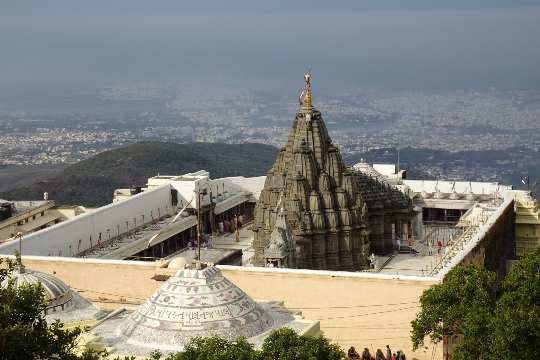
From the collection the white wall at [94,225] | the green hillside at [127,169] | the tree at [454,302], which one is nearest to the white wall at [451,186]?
the white wall at [94,225]

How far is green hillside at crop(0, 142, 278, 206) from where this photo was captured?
123375 mm

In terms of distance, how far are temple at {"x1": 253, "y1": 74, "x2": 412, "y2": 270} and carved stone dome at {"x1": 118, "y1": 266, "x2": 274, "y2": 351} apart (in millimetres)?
19300

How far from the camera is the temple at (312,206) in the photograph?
5294 cm

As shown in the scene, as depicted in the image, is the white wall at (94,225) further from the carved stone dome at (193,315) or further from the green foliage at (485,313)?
the green foliage at (485,313)

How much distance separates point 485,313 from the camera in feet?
114

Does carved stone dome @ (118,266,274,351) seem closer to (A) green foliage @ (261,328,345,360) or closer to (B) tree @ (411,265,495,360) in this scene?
(A) green foliage @ (261,328,345,360)

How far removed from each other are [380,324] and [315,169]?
12582mm

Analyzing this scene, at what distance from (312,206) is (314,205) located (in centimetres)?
12

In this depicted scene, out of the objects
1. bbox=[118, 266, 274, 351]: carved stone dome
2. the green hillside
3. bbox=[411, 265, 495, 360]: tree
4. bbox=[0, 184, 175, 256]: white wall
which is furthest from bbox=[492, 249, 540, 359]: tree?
the green hillside

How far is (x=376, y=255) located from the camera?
5800 centimetres

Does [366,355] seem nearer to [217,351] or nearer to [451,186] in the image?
[217,351]

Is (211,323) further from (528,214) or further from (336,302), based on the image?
(528,214)

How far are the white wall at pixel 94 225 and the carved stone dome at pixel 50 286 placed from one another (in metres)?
15.2

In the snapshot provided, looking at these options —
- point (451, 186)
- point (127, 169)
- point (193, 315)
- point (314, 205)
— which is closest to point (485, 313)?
point (193, 315)
